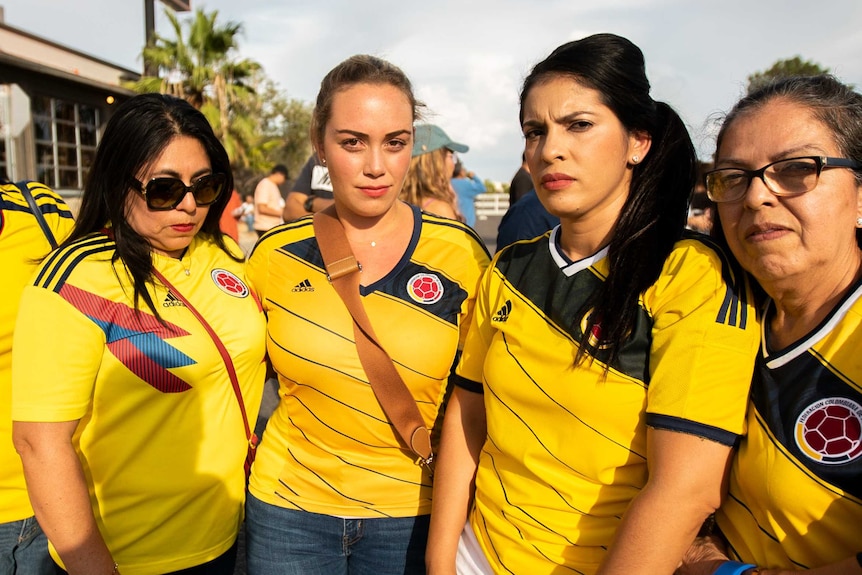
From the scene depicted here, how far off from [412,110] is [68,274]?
1.37 metres

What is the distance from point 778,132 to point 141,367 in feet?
6.38

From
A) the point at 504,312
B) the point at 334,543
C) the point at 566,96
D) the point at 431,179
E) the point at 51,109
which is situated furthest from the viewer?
the point at 51,109

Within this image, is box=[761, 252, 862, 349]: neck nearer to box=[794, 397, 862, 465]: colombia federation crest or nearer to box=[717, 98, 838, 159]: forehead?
box=[794, 397, 862, 465]: colombia federation crest

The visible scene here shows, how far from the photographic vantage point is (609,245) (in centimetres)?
183

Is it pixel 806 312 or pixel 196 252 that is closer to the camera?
pixel 806 312

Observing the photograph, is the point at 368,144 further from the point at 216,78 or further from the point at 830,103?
the point at 216,78

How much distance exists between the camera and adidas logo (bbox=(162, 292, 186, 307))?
2174 millimetres

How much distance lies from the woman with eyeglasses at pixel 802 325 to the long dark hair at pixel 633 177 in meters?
0.24

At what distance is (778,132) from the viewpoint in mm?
1501

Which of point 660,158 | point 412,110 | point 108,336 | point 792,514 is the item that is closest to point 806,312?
point 792,514

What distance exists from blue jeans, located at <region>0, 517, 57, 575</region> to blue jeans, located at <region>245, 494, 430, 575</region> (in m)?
0.82

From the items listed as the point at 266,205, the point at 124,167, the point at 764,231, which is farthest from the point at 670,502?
the point at 266,205

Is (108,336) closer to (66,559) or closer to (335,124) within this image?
(66,559)

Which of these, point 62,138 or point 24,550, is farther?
point 62,138
